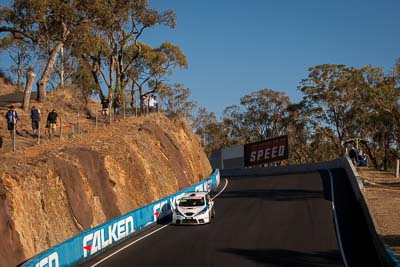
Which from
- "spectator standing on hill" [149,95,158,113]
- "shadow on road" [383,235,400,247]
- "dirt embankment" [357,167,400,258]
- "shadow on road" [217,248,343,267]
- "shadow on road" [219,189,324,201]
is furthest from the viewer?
"spectator standing on hill" [149,95,158,113]

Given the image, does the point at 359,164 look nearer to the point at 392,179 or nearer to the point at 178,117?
the point at 392,179

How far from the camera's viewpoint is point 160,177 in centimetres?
3850

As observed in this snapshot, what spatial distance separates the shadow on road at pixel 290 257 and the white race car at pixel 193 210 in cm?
677

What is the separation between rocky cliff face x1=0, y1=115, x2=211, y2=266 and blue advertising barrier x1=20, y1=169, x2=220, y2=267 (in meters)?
1.76

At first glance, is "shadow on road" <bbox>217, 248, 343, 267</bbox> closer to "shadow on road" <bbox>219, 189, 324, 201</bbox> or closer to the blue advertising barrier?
the blue advertising barrier

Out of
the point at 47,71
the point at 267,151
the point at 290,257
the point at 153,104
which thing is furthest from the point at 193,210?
the point at 267,151

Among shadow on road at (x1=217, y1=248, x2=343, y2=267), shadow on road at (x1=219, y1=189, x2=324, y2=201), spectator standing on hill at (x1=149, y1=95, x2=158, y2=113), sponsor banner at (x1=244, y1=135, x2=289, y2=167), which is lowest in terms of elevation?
shadow on road at (x1=217, y1=248, x2=343, y2=267)

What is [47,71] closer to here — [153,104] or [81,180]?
[153,104]

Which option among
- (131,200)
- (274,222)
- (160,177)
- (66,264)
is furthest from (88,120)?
(66,264)

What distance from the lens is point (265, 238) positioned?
22.3 metres

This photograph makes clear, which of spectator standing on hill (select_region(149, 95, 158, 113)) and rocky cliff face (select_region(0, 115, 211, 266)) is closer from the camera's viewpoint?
rocky cliff face (select_region(0, 115, 211, 266))

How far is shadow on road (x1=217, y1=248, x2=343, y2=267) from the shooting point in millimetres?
17453

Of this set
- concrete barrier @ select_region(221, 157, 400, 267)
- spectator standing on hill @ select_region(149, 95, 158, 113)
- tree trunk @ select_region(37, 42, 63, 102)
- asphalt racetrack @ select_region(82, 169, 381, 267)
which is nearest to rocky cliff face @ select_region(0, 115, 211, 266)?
asphalt racetrack @ select_region(82, 169, 381, 267)

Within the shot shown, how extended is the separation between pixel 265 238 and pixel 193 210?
560 cm
